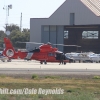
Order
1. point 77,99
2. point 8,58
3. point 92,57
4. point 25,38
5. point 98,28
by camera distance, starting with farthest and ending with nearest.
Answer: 1. point 25,38
2. point 98,28
3. point 92,57
4. point 8,58
5. point 77,99

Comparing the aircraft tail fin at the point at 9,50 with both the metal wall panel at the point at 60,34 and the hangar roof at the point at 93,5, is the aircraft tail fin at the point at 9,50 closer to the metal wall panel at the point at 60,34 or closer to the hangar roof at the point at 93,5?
the hangar roof at the point at 93,5

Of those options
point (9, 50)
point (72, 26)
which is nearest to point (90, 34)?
point (72, 26)

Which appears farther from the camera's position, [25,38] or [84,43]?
[25,38]

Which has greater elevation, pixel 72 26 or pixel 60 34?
pixel 72 26

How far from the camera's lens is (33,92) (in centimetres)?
2141

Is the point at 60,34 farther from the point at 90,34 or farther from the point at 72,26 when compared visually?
the point at 90,34

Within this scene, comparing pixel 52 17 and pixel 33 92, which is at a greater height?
pixel 52 17

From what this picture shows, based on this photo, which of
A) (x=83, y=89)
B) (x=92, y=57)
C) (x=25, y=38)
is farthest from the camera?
(x=25, y=38)

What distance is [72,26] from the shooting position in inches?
3814

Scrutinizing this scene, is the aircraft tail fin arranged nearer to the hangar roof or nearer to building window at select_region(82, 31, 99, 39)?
the hangar roof

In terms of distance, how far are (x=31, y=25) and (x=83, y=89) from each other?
77.8 m

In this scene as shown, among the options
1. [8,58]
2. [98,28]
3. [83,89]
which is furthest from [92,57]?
[83,89]

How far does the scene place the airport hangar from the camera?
94.8 m

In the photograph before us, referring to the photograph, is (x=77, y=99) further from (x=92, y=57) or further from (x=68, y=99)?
(x=92, y=57)
